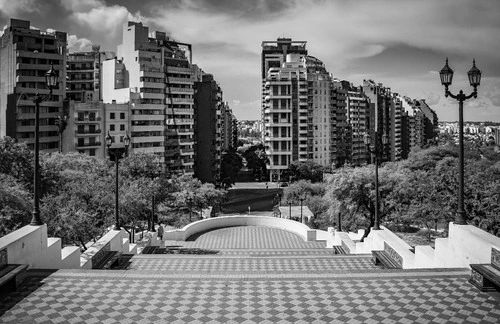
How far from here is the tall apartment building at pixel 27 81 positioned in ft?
220

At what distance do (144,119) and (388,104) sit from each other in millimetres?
104379

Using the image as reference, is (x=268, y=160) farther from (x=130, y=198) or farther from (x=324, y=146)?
(x=130, y=198)

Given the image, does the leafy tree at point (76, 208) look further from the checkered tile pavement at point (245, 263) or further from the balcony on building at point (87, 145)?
the balcony on building at point (87, 145)

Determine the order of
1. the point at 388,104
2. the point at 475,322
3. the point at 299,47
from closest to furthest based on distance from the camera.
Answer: the point at 475,322 → the point at 299,47 → the point at 388,104

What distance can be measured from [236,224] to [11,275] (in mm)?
29146

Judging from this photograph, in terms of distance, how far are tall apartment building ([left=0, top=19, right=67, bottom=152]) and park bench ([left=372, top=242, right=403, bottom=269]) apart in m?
60.2

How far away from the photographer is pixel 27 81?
2753 inches

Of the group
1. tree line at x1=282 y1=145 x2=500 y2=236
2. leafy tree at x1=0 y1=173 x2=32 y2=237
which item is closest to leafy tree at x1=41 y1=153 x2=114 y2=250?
leafy tree at x1=0 y1=173 x2=32 y2=237

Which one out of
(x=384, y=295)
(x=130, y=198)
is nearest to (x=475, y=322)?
(x=384, y=295)

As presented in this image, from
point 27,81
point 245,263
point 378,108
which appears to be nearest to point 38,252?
point 245,263

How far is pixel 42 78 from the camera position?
72188 mm

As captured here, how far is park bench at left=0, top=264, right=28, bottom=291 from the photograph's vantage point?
10.3m

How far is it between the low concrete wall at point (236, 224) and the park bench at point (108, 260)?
53.2 ft

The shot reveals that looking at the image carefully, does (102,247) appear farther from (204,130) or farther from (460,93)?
(204,130)
